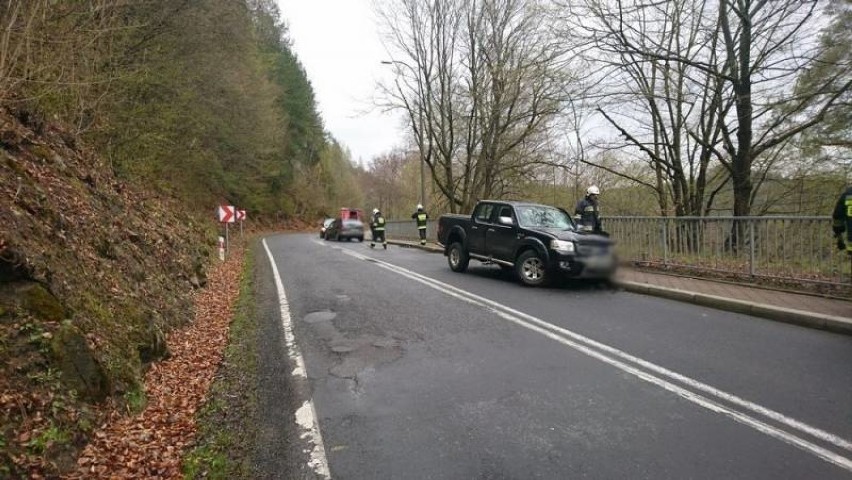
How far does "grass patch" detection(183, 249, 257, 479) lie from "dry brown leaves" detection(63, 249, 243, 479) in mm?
97

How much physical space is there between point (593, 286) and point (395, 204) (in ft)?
197

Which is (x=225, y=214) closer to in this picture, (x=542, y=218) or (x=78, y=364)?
(x=542, y=218)

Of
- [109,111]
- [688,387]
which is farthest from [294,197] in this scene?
[688,387]

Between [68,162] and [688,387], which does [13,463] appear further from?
[68,162]

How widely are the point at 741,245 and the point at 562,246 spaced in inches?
133

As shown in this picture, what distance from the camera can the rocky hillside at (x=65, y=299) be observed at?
3.05 metres

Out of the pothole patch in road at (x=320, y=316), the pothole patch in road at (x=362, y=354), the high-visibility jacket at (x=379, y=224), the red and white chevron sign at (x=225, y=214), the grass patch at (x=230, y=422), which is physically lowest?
the grass patch at (x=230, y=422)

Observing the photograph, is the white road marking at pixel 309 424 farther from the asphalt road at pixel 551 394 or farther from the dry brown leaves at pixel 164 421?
the dry brown leaves at pixel 164 421

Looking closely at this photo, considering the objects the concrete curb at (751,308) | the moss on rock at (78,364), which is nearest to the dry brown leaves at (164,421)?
the moss on rock at (78,364)

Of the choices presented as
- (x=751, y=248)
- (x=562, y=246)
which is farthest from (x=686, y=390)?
(x=751, y=248)

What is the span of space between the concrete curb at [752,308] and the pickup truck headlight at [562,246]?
115 centimetres

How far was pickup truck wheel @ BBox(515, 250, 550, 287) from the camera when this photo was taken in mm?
9562

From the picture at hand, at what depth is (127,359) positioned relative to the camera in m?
4.31

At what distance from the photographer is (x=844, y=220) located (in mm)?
5953
